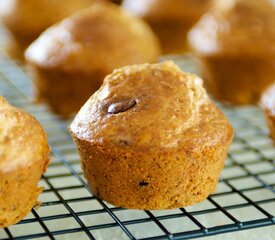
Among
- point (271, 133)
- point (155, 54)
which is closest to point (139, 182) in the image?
point (271, 133)

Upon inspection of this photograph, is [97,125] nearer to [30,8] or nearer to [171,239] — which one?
[171,239]

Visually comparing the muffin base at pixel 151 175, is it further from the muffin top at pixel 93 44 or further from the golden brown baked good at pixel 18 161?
the muffin top at pixel 93 44

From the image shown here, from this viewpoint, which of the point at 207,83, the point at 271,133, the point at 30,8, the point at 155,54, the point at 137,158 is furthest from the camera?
the point at 30,8

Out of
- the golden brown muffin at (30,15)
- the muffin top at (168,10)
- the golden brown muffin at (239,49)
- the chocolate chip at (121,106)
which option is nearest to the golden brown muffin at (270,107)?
the golden brown muffin at (239,49)

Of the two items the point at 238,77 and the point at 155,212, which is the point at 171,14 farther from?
the point at 155,212

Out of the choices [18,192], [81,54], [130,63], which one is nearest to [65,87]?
[81,54]

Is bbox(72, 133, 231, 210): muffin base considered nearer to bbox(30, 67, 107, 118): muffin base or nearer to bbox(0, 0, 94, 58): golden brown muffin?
bbox(30, 67, 107, 118): muffin base

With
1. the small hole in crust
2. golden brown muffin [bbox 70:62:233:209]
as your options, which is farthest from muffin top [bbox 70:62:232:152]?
the small hole in crust
